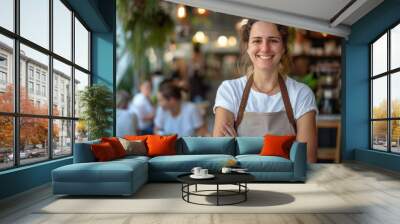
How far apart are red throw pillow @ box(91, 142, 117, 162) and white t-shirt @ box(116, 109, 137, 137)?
3221 mm

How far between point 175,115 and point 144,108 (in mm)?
683

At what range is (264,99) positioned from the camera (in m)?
8.55

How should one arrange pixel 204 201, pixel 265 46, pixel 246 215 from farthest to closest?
1. pixel 265 46
2. pixel 204 201
3. pixel 246 215

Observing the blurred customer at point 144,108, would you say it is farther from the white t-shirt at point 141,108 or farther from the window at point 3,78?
the window at point 3,78

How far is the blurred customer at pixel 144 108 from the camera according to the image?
357 inches

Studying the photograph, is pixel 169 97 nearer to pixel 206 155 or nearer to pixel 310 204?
pixel 206 155

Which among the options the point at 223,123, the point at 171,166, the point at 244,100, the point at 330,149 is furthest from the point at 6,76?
the point at 330,149

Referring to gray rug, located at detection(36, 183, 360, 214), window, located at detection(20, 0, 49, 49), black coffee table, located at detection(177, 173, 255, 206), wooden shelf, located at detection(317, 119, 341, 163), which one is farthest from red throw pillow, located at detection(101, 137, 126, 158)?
wooden shelf, located at detection(317, 119, 341, 163)

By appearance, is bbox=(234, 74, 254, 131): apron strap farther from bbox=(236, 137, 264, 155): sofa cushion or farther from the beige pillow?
the beige pillow

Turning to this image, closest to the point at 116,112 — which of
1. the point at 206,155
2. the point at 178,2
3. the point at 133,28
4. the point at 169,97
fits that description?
the point at 169,97

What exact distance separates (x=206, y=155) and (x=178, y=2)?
11.6 ft

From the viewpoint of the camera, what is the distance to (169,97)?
9.24 meters

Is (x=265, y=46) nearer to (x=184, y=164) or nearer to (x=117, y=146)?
(x=184, y=164)

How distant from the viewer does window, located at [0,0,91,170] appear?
519 centimetres
